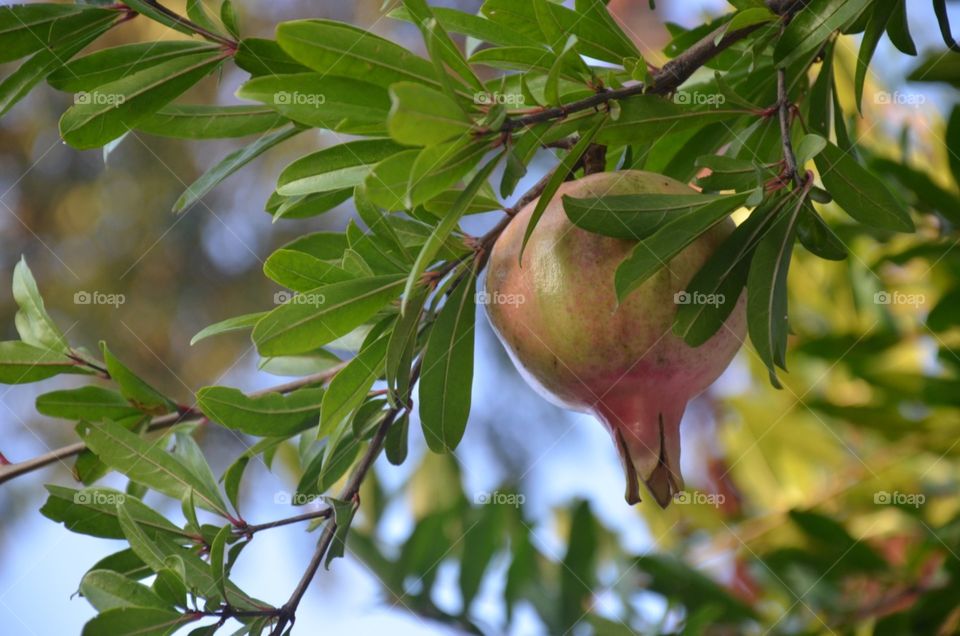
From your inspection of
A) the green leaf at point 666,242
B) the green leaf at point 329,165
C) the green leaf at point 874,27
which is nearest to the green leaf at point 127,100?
the green leaf at point 329,165

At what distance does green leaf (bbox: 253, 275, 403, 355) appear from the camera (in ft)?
2.31

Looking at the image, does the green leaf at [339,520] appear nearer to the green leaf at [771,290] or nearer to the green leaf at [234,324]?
the green leaf at [234,324]

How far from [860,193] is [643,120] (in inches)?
6.5

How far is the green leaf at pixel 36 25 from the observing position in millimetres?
761

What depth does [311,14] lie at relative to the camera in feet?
11.9

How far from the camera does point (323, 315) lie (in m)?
0.72

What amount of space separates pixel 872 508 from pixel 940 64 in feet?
2.24

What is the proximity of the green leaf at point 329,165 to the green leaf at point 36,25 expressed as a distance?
21cm

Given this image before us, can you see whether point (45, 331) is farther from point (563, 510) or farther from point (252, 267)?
point (252, 267)

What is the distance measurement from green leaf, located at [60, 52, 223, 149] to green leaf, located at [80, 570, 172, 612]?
307 millimetres

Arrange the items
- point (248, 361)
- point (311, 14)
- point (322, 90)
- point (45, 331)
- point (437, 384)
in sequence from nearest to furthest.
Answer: point (322, 90) < point (437, 384) < point (45, 331) < point (248, 361) < point (311, 14)

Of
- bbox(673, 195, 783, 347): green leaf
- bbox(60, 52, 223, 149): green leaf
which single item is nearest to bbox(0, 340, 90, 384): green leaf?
bbox(60, 52, 223, 149): green leaf

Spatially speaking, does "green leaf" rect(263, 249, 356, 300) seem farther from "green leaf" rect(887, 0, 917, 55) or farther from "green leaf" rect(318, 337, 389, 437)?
"green leaf" rect(887, 0, 917, 55)

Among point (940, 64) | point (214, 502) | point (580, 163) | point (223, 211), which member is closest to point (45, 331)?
point (214, 502)
